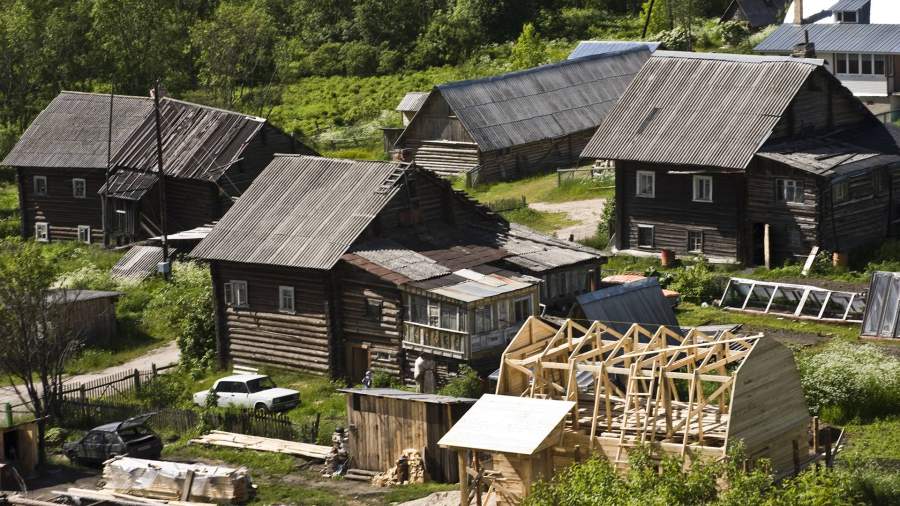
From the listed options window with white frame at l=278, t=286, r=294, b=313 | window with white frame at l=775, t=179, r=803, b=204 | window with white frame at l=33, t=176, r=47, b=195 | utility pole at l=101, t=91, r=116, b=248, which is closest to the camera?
window with white frame at l=278, t=286, r=294, b=313

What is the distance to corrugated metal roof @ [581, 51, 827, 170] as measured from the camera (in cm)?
5856

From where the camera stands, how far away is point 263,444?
44.6 m

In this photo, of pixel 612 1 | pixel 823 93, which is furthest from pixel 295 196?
pixel 612 1

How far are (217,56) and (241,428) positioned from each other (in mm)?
45457

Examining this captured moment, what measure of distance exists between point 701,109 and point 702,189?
113 inches

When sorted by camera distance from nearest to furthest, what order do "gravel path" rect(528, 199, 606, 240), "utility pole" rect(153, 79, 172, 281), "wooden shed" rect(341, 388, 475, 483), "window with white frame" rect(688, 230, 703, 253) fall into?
"wooden shed" rect(341, 388, 475, 483) < "window with white frame" rect(688, 230, 703, 253) < "utility pole" rect(153, 79, 172, 281) < "gravel path" rect(528, 199, 606, 240)

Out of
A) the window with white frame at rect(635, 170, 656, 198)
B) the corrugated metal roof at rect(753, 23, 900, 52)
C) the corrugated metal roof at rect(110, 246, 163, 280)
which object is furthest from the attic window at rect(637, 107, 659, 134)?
the corrugated metal roof at rect(753, 23, 900, 52)

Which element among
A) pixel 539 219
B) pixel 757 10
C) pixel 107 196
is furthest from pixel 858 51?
pixel 107 196

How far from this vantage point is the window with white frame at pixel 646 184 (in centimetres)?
6094

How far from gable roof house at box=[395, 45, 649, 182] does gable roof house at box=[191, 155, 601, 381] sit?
68.0 feet

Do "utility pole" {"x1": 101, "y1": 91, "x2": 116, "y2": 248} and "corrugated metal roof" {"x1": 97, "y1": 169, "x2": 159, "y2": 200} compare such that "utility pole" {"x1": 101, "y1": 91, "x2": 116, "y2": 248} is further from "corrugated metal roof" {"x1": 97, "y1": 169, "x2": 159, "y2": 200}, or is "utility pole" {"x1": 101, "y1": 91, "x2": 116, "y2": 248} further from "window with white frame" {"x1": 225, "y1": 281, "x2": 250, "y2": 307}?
"window with white frame" {"x1": 225, "y1": 281, "x2": 250, "y2": 307}

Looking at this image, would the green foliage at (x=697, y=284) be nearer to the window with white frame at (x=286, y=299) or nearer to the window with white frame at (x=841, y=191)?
the window with white frame at (x=841, y=191)

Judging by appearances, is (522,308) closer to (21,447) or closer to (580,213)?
(21,447)

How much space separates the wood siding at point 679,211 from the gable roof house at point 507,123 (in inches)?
517
